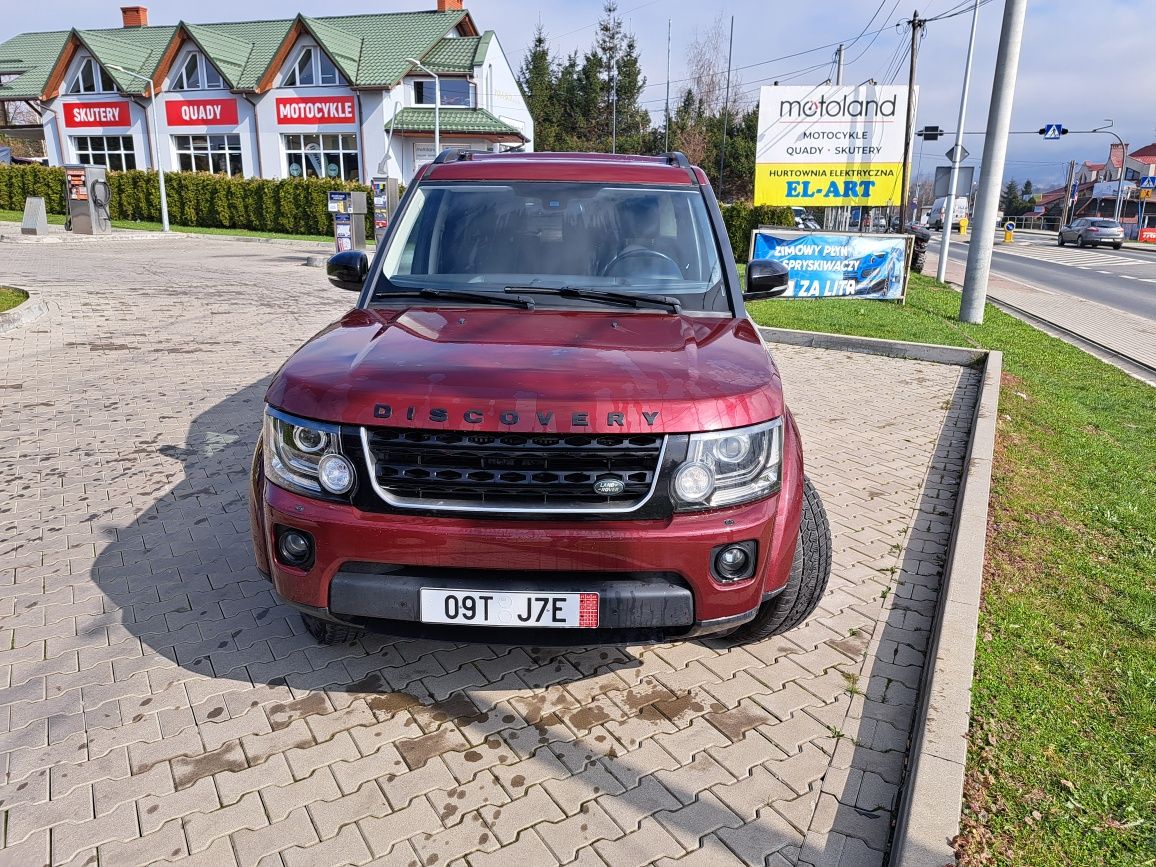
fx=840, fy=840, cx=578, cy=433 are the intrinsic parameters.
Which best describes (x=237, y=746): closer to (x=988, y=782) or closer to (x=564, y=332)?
(x=564, y=332)

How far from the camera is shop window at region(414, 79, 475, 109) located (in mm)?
38875

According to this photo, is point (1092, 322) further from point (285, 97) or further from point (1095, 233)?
point (1095, 233)

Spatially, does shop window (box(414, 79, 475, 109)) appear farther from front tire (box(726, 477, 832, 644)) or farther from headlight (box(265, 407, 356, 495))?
headlight (box(265, 407, 356, 495))

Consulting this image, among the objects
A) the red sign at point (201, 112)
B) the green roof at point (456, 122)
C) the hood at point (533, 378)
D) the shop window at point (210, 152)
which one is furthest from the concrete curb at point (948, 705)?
the shop window at point (210, 152)

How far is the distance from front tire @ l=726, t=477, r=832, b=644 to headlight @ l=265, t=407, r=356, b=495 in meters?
1.60

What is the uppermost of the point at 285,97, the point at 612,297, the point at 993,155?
the point at 285,97

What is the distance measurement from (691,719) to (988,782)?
1.00m

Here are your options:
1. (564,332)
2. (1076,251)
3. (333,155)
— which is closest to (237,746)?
(564,332)

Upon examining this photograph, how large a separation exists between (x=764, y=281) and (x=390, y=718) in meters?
2.71

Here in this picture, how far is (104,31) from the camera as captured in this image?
45656 millimetres

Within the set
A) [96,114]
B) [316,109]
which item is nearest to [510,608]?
[316,109]

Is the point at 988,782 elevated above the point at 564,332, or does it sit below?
below

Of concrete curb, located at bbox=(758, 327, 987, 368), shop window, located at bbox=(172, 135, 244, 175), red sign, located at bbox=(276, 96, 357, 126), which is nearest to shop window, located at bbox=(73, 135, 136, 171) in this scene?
shop window, located at bbox=(172, 135, 244, 175)

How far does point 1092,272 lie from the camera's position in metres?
28.5
